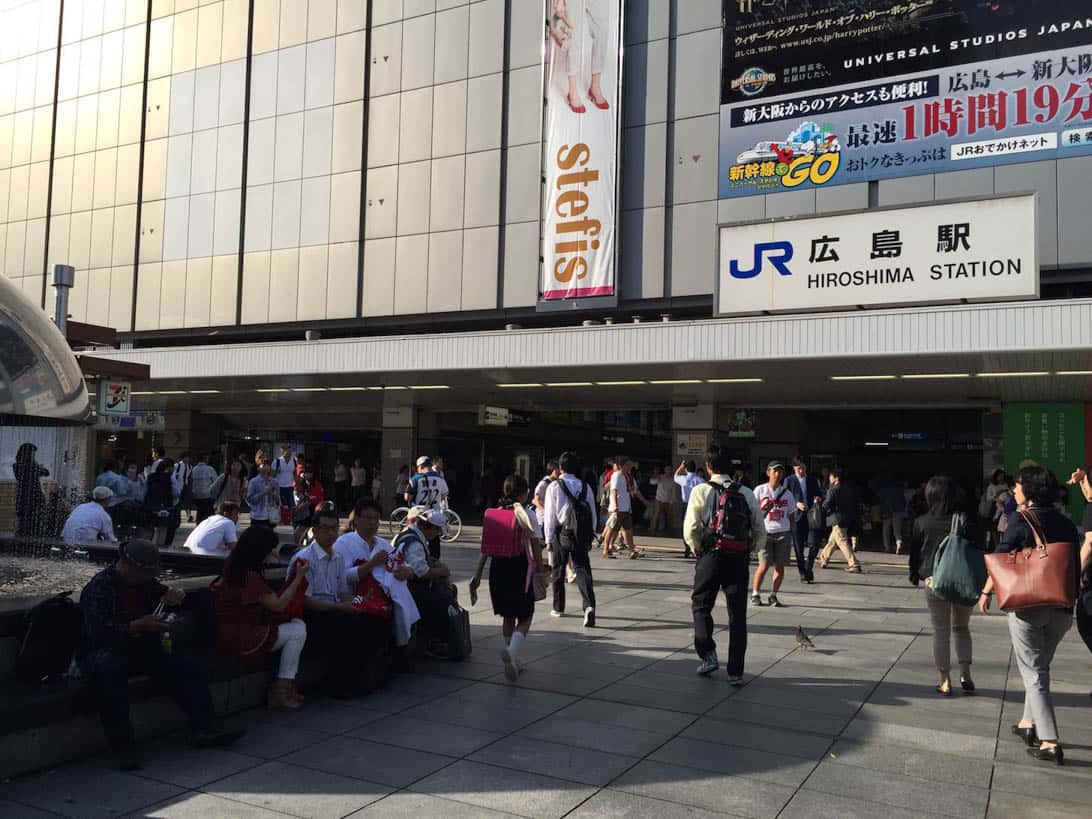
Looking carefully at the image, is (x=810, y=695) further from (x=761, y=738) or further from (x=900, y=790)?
(x=900, y=790)

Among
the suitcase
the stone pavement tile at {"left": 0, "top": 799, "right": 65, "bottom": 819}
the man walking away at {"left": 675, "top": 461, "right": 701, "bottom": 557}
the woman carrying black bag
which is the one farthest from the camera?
the man walking away at {"left": 675, "top": 461, "right": 701, "bottom": 557}

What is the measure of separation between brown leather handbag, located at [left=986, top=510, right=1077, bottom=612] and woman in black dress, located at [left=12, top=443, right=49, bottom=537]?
12.6m

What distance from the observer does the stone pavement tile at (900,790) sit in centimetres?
470

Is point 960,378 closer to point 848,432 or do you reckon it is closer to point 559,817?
point 848,432

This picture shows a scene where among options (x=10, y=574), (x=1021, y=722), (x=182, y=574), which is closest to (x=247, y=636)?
(x=182, y=574)

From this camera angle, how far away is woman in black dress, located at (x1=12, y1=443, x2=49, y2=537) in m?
13.2

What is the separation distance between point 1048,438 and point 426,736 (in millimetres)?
18365

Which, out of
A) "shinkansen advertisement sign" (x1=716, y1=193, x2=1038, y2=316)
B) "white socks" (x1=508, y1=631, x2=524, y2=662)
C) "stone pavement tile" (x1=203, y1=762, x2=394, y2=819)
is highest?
"shinkansen advertisement sign" (x1=716, y1=193, x2=1038, y2=316)

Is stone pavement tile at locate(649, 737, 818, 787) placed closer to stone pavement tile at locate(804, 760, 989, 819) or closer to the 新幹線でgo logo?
stone pavement tile at locate(804, 760, 989, 819)

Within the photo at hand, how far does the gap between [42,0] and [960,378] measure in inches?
1260

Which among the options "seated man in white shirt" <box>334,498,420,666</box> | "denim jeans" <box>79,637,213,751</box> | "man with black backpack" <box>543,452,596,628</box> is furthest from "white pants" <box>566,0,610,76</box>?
"denim jeans" <box>79,637,213,751</box>

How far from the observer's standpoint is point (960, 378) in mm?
17609

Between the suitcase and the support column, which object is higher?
the support column

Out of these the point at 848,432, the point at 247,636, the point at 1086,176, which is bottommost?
the point at 247,636
